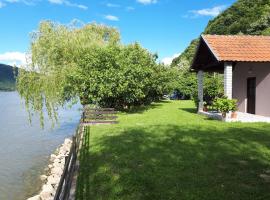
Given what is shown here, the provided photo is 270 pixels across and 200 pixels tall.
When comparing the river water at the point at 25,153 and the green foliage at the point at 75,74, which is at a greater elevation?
the green foliage at the point at 75,74

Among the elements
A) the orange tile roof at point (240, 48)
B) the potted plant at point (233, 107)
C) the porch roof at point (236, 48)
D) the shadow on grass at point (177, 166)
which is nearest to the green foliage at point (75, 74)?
the porch roof at point (236, 48)

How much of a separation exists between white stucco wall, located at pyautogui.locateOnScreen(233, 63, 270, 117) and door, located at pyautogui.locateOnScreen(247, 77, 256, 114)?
237mm

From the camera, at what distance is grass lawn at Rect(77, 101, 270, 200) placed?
735 centimetres

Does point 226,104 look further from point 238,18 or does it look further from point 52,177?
point 238,18

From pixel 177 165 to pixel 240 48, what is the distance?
12298 mm

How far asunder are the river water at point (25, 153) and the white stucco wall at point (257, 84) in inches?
467

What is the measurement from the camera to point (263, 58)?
19.0m

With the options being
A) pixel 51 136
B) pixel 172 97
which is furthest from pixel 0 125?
pixel 172 97

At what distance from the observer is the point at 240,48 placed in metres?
19.8

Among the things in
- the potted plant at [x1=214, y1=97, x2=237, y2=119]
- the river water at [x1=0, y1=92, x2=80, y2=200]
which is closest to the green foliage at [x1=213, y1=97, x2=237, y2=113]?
the potted plant at [x1=214, y1=97, x2=237, y2=119]

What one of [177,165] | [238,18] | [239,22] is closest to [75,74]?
[177,165]

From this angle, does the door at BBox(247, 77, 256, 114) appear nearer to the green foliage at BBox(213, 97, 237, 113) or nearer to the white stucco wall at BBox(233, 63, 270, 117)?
the white stucco wall at BBox(233, 63, 270, 117)

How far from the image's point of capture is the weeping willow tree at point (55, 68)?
74.3 feet

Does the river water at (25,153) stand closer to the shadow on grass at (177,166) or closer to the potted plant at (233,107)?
the shadow on grass at (177,166)
